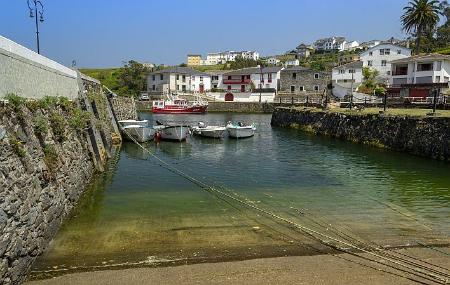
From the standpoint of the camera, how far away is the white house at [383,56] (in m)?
85.6

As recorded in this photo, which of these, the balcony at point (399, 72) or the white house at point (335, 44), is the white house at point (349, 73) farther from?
the white house at point (335, 44)

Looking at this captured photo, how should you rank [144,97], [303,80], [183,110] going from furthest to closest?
[144,97]
[303,80]
[183,110]

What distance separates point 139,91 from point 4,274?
103832mm

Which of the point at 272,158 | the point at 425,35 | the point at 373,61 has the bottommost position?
the point at 272,158

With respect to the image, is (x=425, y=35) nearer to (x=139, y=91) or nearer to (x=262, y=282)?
(x=139, y=91)

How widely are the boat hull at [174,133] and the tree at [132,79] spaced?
2951 inches

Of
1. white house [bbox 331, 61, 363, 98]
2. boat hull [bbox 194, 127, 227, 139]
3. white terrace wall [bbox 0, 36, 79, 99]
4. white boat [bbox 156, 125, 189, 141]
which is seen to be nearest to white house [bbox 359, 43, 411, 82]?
white house [bbox 331, 61, 363, 98]

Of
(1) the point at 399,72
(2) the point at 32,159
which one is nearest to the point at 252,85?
(1) the point at 399,72

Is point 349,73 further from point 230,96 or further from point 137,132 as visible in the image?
point 137,132

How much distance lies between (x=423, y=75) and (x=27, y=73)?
221ft

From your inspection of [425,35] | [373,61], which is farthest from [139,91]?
[425,35]

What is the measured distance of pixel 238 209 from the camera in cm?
1443

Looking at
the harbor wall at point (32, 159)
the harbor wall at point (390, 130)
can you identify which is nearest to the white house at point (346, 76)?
the harbor wall at point (390, 130)

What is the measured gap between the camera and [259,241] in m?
11.2
